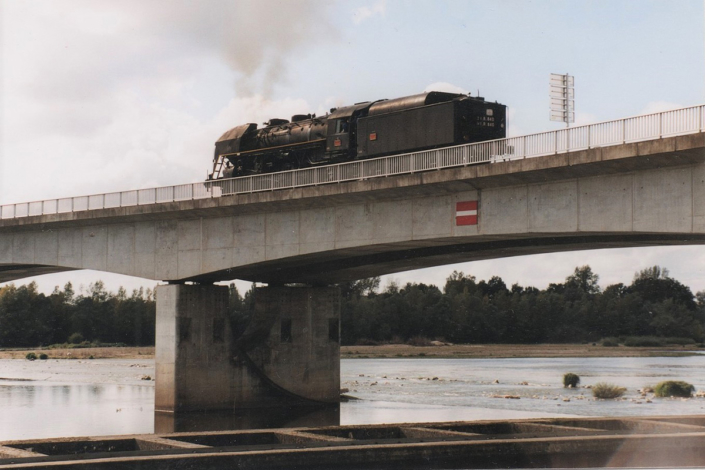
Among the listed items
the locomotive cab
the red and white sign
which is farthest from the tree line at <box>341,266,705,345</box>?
the red and white sign

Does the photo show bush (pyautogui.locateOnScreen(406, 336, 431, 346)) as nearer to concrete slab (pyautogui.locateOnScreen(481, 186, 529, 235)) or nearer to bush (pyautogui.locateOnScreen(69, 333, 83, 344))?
bush (pyautogui.locateOnScreen(69, 333, 83, 344))

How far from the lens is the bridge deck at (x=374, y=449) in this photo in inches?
864

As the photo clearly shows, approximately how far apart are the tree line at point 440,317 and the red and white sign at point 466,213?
3643 inches

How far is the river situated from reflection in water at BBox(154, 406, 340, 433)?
2.0 inches

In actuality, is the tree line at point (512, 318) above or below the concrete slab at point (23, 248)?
below

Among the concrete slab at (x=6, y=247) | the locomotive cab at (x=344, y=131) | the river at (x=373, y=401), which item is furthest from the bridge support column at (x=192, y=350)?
the concrete slab at (x=6, y=247)

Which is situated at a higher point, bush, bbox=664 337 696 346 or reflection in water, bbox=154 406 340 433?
reflection in water, bbox=154 406 340 433

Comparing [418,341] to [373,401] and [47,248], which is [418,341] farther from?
Result: [47,248]

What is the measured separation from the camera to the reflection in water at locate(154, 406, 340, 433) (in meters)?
38.0

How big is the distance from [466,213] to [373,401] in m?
17.2

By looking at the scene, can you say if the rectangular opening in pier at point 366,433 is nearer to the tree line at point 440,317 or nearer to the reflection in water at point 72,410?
the reflection in water at point 72,410

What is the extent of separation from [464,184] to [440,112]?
210 inches

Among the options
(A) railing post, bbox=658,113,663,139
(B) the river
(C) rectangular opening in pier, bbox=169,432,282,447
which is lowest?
(B) the river

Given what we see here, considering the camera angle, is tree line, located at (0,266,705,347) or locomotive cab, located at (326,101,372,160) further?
tree line, located at (0,266,705,347)
